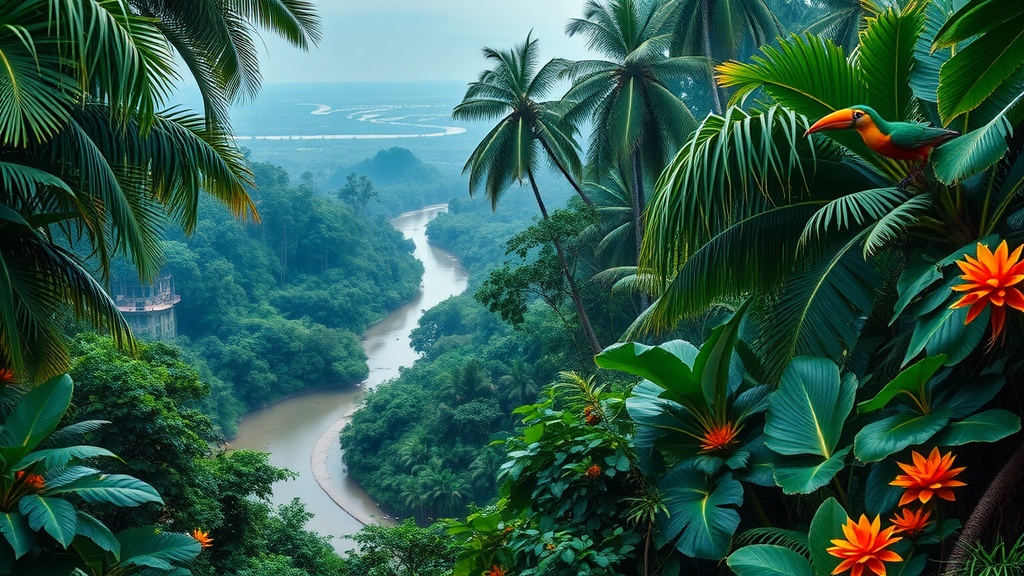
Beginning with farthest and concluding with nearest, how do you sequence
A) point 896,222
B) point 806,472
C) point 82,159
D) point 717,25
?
point 717,25 < point 82,159 < point 896,222 < point 806,472

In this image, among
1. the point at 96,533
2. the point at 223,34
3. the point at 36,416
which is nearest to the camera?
the point at 96,533

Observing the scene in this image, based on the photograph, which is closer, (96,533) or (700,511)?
(700,511)

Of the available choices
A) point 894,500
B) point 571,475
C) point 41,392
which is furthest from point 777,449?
point 41,392

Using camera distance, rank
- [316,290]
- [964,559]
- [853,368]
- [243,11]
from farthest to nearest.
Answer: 1. [316,290]
2. [243,11]
3. [853,368]
4. [964,559]

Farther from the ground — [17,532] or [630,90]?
[630,90]

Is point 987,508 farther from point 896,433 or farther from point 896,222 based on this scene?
point 896,222

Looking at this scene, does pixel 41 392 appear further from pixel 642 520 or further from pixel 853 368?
pixel 853 368

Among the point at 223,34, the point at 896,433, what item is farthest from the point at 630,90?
the point at 896,433
